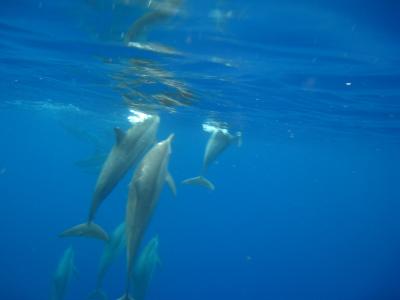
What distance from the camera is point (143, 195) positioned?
5.64 metres

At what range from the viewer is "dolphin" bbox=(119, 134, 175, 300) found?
18.5 ft

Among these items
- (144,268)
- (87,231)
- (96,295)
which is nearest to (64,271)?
(96,295)

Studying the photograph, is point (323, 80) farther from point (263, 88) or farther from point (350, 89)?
point (263, 88)

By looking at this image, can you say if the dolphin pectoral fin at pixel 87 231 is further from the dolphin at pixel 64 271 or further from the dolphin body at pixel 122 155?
the dolphin at pixel 64 271

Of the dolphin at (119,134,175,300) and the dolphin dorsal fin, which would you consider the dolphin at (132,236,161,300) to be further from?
the dolphin at (119,134,175,300)

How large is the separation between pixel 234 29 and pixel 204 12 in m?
1.45

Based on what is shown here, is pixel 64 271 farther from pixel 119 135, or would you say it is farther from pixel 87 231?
pixel 119 135

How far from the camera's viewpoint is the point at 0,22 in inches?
530

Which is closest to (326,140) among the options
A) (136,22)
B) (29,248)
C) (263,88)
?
(263,88)

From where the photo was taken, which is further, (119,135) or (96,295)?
(96,295)

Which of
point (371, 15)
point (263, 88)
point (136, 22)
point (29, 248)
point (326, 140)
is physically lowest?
point (29, 248)

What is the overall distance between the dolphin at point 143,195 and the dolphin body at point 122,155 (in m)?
0.98

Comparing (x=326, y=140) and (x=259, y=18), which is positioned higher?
(x=259, y=18)

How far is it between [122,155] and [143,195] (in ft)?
4.38
